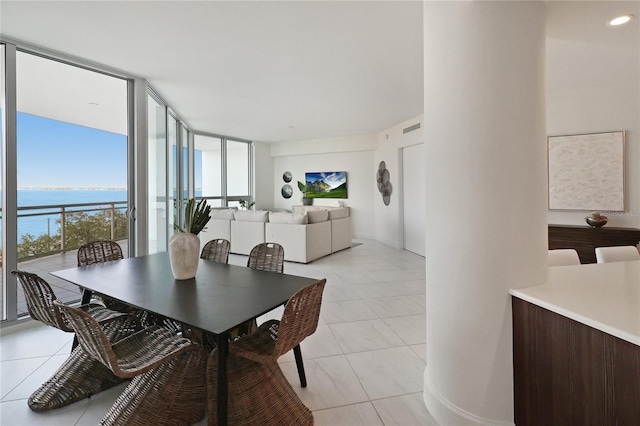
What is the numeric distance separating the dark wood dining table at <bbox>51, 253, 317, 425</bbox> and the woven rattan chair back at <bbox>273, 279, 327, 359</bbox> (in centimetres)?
14

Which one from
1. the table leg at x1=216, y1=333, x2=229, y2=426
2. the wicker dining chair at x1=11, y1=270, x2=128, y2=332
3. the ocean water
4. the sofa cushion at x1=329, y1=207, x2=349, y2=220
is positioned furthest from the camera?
the sofa cushion at x1=329, y1=207, x2=349, y2=220

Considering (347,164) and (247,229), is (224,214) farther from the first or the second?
(347,164)

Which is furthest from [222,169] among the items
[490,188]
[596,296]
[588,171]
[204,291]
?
[596,296]

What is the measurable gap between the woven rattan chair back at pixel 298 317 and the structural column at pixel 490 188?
762 millimetres

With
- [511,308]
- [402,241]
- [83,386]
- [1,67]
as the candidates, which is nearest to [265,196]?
[402,241]

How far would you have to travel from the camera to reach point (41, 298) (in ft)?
5.70

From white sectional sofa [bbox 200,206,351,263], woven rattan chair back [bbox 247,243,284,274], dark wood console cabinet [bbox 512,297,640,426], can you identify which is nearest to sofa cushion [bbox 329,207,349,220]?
white sectional sofa [bbox 200,206,351,263]

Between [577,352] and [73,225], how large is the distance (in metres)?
6.29

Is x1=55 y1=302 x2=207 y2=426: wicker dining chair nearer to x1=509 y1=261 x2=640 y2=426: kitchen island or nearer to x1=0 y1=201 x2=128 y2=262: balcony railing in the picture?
x1=509 y1=261 x2=640 y2=426: kitchen island

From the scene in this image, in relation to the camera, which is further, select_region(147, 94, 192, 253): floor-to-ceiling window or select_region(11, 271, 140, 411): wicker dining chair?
select_region(147, 94, 192, 253): floor-to-ceiling window

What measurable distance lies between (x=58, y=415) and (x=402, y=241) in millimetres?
6094

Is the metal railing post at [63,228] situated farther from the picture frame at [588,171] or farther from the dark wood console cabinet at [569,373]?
the picture frame at [588,171]

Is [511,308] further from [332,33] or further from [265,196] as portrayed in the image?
[265,196]

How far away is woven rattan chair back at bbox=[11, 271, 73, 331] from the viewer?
1.73 m
